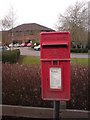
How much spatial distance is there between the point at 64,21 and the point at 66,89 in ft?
131

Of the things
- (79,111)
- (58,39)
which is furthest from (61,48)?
(79,111)

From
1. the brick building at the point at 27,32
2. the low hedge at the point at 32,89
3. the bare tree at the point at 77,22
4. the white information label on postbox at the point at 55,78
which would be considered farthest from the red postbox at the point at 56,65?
the brick building at the point at 27,32

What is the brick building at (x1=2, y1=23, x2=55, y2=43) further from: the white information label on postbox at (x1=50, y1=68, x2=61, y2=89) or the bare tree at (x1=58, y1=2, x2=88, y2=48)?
the white information label on postbox at (x1=50, y1=68, x2=61, y2=89)

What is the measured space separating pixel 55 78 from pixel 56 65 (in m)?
0.17

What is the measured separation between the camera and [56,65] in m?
3.61

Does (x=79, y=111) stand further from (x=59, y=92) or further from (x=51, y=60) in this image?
(x=51, y=60)

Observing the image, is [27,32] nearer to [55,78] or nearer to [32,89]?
[32,89]

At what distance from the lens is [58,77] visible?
3.60 meters

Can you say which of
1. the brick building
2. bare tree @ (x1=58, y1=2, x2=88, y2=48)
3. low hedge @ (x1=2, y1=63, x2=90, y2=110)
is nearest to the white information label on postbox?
low hedge @ (x1=2, y1=63, x2=90, y2=110)

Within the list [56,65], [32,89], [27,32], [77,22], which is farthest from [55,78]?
[27,32]

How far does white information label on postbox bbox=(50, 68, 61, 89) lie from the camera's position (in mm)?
3604

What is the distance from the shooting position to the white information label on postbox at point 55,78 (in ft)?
11.8

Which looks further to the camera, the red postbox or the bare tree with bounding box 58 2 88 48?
the bare tree with bounding box 58 2 88 48

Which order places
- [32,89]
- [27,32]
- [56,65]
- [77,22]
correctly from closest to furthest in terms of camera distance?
[56,65], [32,89], [77,22], [27,32]
